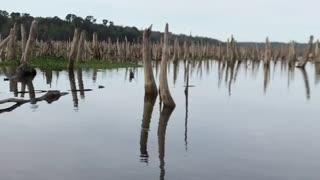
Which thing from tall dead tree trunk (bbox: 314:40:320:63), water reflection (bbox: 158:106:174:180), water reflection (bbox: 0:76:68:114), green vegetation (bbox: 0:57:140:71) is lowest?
water reflection (bbox: 158:106:174:180)

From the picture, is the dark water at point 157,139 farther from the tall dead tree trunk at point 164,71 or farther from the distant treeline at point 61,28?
the distant treeline at point 61,28

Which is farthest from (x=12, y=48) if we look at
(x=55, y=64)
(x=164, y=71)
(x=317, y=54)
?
(x=317, y=54)

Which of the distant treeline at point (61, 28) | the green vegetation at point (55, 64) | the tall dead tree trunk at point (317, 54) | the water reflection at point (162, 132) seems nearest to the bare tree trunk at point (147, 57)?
the water reflection at point (162, 132)

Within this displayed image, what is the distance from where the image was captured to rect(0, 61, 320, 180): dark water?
10.8 metres

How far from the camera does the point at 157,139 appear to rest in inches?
555

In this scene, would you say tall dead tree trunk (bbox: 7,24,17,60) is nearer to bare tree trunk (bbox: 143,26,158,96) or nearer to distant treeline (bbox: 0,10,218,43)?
bare tree trunk (bbox: 143,26,158,96)

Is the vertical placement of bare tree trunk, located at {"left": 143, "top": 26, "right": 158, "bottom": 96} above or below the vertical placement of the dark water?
above

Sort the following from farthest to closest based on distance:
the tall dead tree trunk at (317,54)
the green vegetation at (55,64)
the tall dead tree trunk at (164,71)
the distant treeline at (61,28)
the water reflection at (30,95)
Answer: the distant treeline at (61,28) → the tall dead tree trunk at (317,54) → the green vegetation at (55,64) → the tall dead tree trunk at (164,71) → the water reflection at (30,95)

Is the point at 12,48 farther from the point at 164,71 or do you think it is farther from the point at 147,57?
Result: the point at 164,71

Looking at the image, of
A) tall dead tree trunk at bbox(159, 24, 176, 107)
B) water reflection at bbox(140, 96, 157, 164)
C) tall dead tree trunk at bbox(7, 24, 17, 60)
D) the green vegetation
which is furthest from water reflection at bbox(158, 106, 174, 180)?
the green vegetation

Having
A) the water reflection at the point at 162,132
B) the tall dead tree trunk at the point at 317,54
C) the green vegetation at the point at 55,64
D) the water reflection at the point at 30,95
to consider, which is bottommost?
the water reflection at the point at 162,132

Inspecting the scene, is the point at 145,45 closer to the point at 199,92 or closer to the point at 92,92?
the point at 92,92

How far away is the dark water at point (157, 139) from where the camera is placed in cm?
1077

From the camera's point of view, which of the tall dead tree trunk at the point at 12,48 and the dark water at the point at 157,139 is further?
the tall dead tree trunk at the point at 12,48
